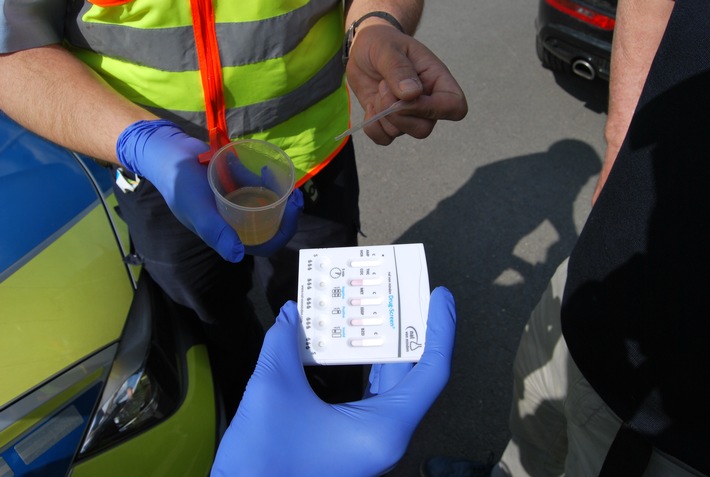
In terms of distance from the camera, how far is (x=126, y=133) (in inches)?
52.6

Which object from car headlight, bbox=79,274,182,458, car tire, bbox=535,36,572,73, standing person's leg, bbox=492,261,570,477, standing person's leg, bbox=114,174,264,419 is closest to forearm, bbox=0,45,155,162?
standing person's leg, bbox=114,174,264,419

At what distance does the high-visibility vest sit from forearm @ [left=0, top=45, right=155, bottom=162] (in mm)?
61

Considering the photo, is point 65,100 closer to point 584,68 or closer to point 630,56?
point 630,56

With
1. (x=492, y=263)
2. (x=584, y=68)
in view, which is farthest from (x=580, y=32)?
(x=492, y=263)

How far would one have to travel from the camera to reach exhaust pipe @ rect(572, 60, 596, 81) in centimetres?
331

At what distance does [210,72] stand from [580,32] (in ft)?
8.52

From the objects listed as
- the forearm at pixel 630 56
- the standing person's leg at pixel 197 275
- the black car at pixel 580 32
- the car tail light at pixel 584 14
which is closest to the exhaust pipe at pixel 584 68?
the black car at pixel 580 32

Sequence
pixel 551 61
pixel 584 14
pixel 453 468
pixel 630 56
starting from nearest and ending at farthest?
pixel 630 56 < pixel 453 468 < pixel 584 14 < pixel 551 61

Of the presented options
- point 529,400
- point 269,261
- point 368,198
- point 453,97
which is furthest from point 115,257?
point 368,198

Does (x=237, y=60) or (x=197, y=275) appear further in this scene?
(x=197, y=275)

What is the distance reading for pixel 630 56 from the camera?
146 cm

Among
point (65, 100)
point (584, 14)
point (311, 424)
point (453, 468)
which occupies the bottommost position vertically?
point (453, 468)

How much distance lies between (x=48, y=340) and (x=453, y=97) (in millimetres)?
1054

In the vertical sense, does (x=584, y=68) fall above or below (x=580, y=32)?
below
